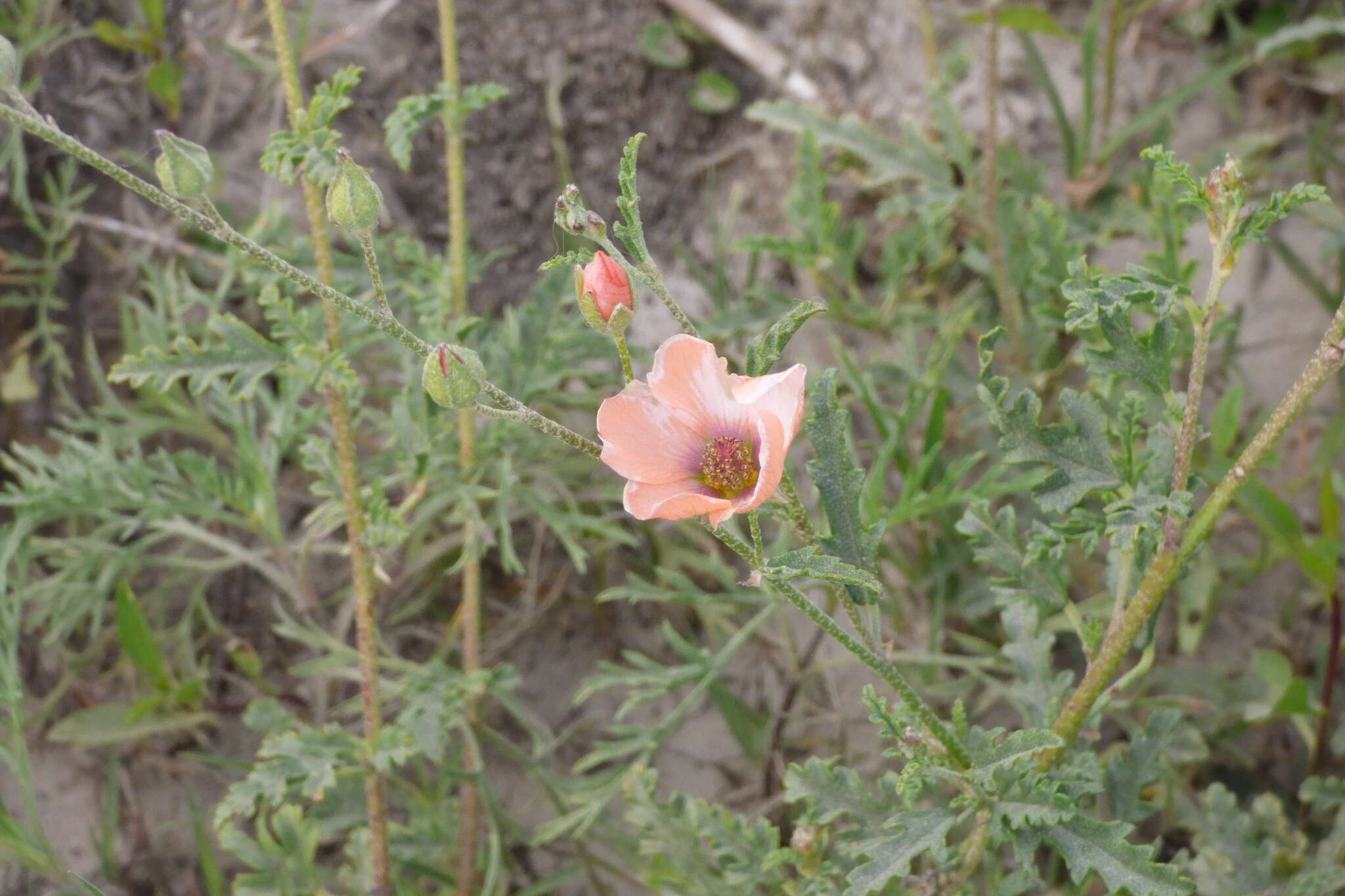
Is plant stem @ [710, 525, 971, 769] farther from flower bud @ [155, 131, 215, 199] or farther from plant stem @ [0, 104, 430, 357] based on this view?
flower bud @ [155, 131, 215, 199]

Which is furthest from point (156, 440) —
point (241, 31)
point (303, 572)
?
point (241, 31)

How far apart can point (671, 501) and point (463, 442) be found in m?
0.89

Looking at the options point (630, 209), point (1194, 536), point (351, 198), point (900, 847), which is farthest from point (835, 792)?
point (351, 198)

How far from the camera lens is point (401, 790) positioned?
2.10 metres

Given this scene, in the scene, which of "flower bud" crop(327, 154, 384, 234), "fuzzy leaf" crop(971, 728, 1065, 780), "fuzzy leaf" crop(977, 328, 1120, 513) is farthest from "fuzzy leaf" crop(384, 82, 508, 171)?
"fuzzy leaf" crop(971, 728, 1065, 780)

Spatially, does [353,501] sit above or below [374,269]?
below

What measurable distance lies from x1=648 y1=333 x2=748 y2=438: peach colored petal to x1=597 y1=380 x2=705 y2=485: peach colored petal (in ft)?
0.04

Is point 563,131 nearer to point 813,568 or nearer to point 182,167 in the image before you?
point 182,167

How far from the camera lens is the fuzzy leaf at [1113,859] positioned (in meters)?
1.27

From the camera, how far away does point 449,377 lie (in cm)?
110

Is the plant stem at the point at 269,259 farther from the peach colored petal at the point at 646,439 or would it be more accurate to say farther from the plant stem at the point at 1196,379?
the plant stem at the point at 1196,379

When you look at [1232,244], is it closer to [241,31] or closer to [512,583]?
[512,583]

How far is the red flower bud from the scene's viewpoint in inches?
45.8

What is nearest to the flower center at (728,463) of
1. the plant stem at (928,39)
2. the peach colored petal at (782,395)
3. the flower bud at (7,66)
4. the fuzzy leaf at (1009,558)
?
the peach colored petal at (782,395)
